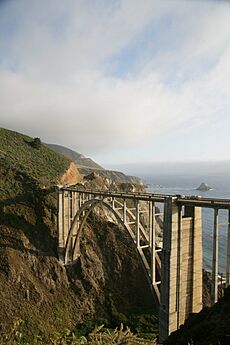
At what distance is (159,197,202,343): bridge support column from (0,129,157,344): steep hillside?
34.4ft

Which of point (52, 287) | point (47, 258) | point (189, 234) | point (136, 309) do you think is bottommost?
point (136, 309)

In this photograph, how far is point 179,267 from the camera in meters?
18.0

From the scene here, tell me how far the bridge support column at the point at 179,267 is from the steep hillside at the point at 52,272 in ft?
34.4

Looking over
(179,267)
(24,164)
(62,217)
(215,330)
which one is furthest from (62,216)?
(215,330)

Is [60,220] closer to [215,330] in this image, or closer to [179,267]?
[179,267]

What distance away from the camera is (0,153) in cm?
4706

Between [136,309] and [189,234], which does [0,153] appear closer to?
[136,309]

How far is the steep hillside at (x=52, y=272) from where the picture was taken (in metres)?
27.3

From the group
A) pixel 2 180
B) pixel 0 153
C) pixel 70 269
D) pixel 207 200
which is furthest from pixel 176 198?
pixel 0 153

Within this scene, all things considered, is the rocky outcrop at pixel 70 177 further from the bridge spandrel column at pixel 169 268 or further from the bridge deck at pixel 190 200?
the bridge spandrel column at pixel 169 268

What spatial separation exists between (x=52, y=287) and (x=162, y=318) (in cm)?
1545

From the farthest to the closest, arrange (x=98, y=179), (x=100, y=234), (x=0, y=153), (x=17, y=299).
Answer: (x=98, y=179), (x=0, y=153), (x=100, y=234), (x=17, y=299)

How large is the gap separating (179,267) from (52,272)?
17.9 m

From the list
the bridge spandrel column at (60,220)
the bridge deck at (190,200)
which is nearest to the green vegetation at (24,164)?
the bridge spandrel column at (60,220)
